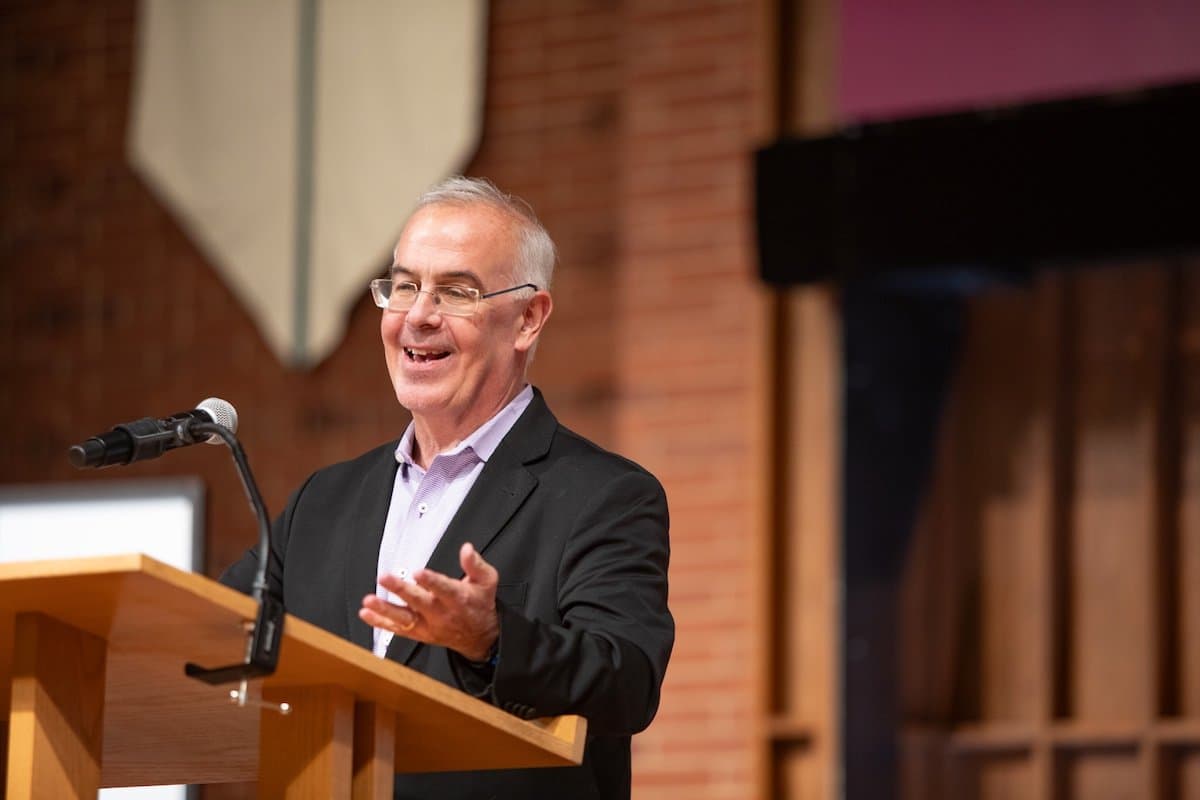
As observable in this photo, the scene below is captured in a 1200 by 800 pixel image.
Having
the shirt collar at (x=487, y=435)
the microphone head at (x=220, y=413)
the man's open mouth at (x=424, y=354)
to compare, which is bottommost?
the microphone head at (x=220, y=413)

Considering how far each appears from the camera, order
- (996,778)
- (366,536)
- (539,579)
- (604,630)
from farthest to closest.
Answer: (996,778) < (366,536) < (539,579) < (604,630)

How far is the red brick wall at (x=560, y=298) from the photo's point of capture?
17.9 feet

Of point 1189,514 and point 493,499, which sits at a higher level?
point 1189,514

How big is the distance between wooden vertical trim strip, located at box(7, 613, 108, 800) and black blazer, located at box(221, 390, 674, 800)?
423 millimetres

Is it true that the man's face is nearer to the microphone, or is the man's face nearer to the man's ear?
the man's ear

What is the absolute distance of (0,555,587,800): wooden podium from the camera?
1801mm

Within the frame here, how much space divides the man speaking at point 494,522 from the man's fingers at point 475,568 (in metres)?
0.07

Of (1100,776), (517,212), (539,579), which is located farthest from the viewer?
(1100,776)

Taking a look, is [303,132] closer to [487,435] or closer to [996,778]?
[996,778]

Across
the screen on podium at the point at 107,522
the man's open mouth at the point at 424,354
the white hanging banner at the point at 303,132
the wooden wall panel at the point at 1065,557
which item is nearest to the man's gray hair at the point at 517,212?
the man's open mouth at the point at 424,354

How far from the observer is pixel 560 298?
19.3ft

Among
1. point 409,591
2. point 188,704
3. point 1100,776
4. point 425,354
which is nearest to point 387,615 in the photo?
point 409,591

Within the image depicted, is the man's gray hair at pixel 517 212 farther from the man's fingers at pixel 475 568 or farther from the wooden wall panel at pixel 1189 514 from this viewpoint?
the wooden wall panel at pixel 1189 514

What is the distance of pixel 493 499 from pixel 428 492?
140 mm
